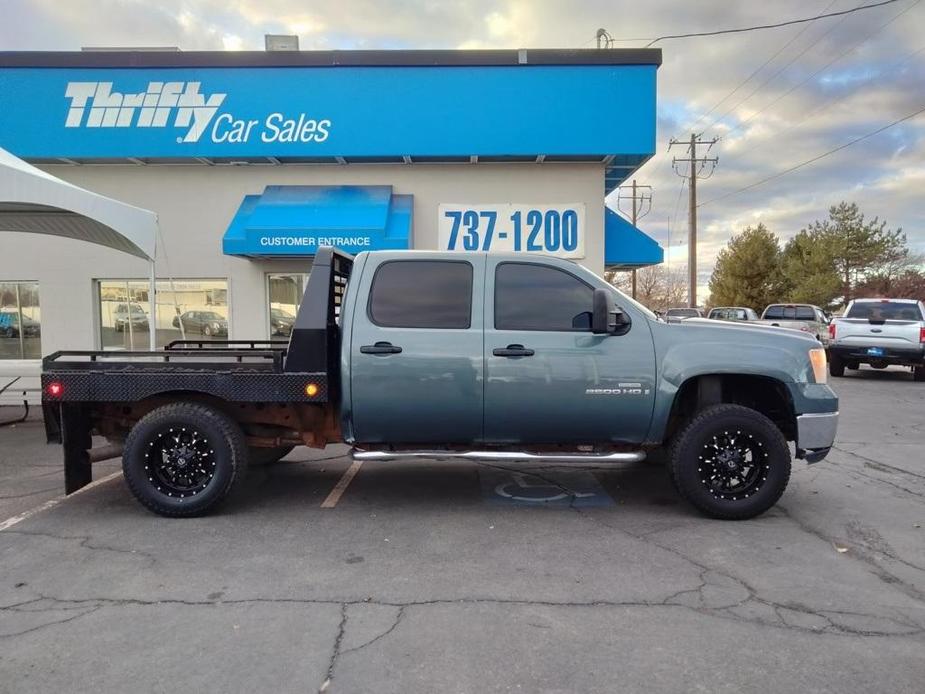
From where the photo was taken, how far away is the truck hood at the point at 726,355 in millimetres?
4801

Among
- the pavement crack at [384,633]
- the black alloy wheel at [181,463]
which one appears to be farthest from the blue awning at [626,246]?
the pavement crack at [384,633]

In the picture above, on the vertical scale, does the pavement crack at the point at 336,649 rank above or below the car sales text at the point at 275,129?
below

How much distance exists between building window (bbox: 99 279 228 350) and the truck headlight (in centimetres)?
1087

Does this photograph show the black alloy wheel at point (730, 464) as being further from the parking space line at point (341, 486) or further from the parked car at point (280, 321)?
the parked car at point (280, 321)

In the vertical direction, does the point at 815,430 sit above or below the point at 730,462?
above

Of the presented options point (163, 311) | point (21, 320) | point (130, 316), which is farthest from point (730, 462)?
point (21, 320)

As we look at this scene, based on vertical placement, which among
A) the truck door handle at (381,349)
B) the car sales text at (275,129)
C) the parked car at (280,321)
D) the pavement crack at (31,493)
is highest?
the car sales text at (275,129)

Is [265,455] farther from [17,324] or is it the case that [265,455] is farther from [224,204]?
[17,324]

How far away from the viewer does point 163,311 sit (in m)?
12.8

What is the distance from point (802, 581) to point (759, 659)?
1.10 metres

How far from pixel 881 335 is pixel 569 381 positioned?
44.5 feet

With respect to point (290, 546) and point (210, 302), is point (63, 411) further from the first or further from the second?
point (210, 302)

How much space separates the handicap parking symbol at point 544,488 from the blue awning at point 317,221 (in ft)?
19.6

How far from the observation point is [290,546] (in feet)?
14.3
